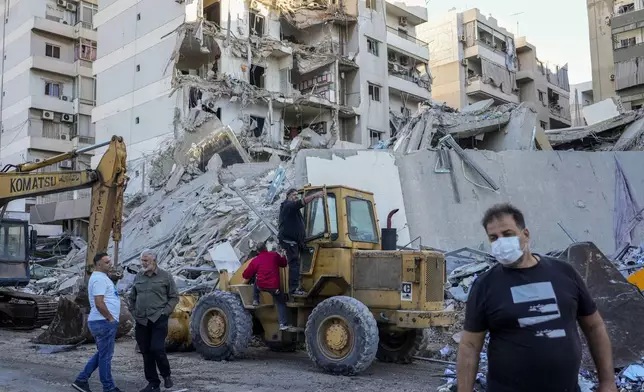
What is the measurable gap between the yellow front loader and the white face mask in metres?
4.83

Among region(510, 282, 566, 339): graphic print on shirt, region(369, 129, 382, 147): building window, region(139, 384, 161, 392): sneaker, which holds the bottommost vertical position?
region(139, 384, 161, 392): sneaker

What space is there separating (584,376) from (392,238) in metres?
3.05

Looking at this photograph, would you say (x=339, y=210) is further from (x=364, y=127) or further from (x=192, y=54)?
(x=364, y=127)

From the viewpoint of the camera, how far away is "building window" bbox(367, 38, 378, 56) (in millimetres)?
38156

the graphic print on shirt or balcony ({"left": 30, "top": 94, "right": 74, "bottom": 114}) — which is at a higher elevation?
balcony ({"left": 30, "top": 94, "right": 74, "bottom": 114})

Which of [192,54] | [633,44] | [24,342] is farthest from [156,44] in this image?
[633,44]

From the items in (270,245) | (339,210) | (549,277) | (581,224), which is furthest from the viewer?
(581,224)

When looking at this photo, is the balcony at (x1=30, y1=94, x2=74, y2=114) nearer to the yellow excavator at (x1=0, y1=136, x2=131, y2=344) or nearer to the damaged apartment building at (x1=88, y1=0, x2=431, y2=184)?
the damaged apartment building at (x1=88, y1=0, x2=431, y2=184)

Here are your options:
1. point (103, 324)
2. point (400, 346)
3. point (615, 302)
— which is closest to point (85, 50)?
point (400, 346)

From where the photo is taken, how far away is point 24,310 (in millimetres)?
13352

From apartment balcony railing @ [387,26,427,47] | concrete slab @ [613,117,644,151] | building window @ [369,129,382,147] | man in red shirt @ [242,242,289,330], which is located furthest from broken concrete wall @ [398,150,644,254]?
apartment balcony railing @ [387,26,427,47]

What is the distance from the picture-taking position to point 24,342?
38.5 feet

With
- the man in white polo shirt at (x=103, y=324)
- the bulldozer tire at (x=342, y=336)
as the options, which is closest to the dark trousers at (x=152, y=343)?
the man in white polo shirt at (x=103, y=324)

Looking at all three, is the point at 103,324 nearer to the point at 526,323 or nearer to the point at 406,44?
the point at 526,323
